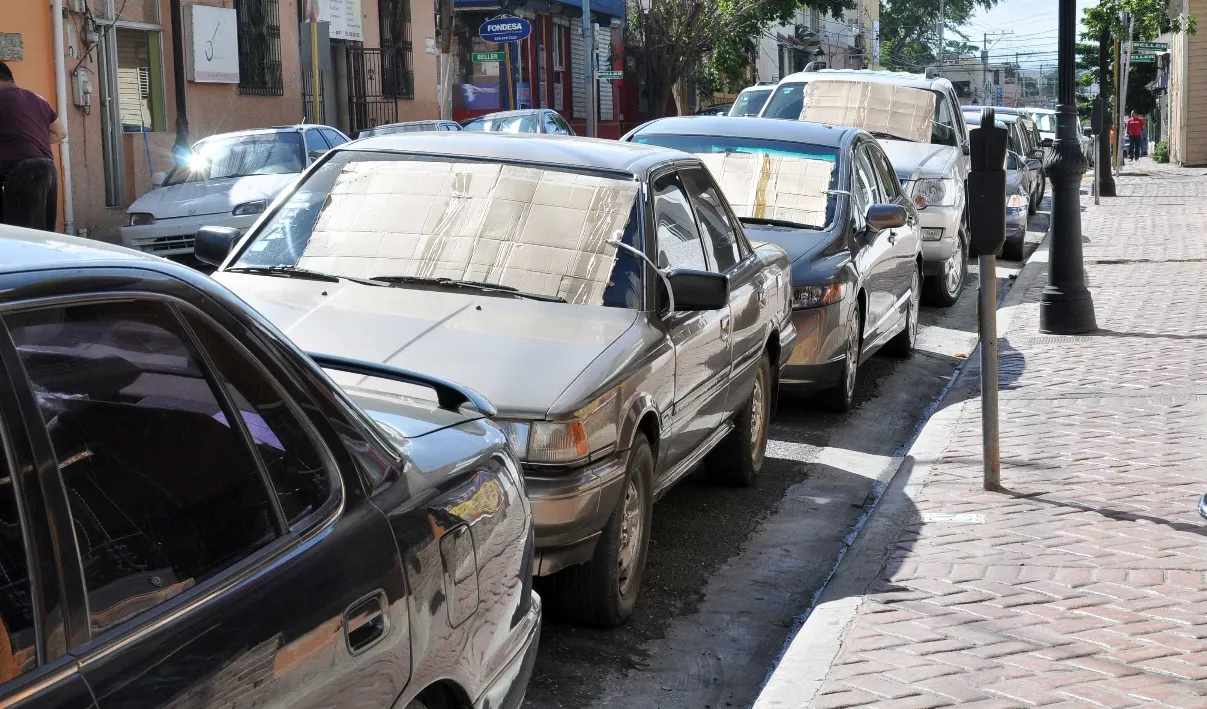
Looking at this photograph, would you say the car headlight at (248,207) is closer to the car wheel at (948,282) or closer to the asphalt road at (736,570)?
the car wheel at (948,282)

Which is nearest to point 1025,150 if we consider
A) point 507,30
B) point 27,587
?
point 507,30

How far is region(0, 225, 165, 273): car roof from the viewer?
87.7 inches

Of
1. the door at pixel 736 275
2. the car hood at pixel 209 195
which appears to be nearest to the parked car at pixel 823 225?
the door at pixel 736 275

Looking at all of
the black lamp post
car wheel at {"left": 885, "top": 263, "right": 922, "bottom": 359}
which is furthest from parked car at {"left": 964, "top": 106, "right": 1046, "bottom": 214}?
car wheel at {"left": 885, "top": 263, "right": 922, "bottom": 359}

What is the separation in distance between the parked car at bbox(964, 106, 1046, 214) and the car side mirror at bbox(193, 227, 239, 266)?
1534 centimetres

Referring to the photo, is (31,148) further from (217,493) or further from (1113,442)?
(217,493)

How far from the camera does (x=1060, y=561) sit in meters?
5.90

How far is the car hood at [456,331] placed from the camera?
16.5 ft

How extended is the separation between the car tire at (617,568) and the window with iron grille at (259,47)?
21.9 meters

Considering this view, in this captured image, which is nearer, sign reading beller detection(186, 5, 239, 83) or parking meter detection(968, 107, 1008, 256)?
parking meter detection(968, 107, 1008, 256)

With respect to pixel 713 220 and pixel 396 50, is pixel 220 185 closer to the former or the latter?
pixel 713 220

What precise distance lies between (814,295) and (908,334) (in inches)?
118

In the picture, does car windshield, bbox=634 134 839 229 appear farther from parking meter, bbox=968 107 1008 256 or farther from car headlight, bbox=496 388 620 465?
car headlight, bbox=496 388 620 465

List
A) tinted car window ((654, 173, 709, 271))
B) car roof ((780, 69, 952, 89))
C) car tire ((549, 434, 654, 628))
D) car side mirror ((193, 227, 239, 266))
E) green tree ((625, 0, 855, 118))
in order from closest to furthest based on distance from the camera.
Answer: car tire ((549, 434, 654, 628)) → tinted car window ((654, 173, 709, 271)) → car side mirror ((193, 227, 239, 266)) → car roof ((780, 69, 952, 89)) → green tree ((625, 0, 855, 118))
